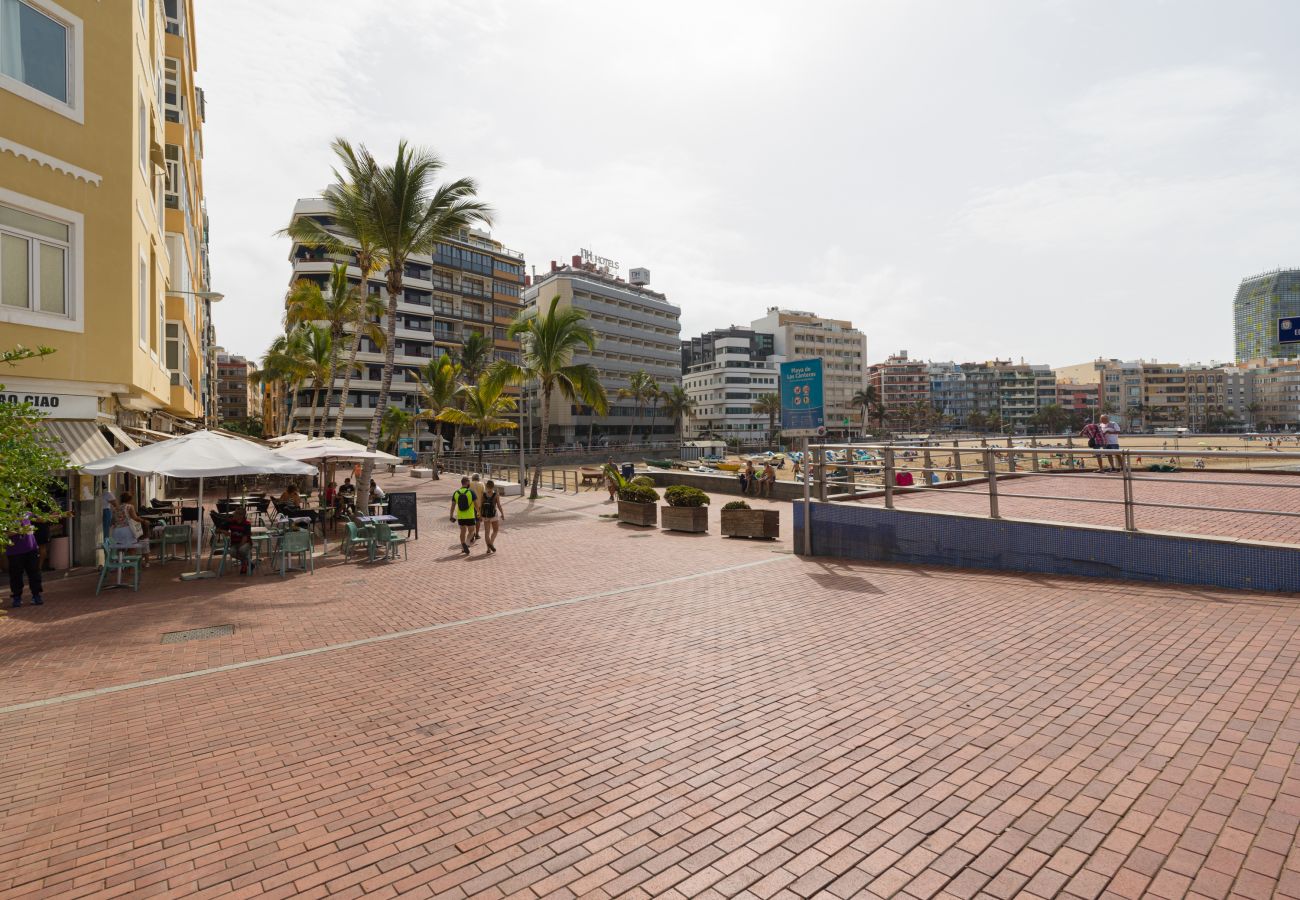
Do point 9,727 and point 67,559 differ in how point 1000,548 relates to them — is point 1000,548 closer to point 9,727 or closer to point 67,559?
point 9,727

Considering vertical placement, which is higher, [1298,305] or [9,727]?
[1298,305]

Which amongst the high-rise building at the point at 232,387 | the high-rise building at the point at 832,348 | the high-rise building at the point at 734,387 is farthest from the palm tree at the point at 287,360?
the high-rise building at the point at 232,387

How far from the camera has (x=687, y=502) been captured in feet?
53.2

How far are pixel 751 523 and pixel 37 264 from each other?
13808mm

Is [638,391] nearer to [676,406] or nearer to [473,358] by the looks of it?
[676,406]

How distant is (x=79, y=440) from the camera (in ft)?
38.0

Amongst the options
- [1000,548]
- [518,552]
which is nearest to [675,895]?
[1000,548]

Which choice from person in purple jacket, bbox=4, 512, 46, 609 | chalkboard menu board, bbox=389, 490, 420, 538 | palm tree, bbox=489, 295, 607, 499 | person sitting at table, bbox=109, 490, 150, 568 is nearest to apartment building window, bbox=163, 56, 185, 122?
palm tree, bbox=489, 295, 607, 499

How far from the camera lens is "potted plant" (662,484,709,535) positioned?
15961 mm

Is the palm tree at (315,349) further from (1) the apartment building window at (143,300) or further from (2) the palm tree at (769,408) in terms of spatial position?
(2) the palm tree at (769,408)

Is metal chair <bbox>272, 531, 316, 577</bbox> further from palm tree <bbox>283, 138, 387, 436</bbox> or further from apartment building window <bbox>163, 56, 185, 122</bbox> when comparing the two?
apartment building window <bbox>163, 56, 185, 122</bbox>

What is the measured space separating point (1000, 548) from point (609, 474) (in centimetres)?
1582

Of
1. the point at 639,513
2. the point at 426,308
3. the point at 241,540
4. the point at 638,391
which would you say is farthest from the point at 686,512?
the point at 638,391

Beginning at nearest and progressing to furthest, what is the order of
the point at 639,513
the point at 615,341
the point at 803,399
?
the point at 803,399 < the point at 639,513 < the point at 615,341
